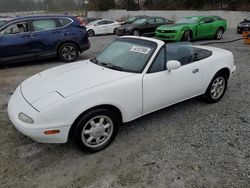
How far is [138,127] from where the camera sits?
399cm

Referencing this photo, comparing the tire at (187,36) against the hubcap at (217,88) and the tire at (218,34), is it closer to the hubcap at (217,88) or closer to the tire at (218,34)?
the tire at (218,34)

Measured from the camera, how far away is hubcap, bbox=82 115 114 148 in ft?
10.4

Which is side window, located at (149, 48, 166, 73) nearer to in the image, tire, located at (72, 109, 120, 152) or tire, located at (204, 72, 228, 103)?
tire, located at (72, 109, 120, 152)

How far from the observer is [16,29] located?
8.07 meters

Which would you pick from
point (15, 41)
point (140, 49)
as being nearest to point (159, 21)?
point (15, 41)

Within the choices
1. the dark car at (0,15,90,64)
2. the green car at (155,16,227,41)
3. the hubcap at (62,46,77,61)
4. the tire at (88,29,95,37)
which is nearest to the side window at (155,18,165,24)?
the green car at (155,16,227,41)

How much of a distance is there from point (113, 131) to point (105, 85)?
0.67 metres

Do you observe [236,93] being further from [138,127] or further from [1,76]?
[1,76]

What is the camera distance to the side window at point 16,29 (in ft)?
26.0

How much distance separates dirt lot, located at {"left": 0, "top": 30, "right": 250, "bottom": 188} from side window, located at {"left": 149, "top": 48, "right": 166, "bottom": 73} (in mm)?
956

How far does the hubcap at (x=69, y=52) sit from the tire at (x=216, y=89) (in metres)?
5.73

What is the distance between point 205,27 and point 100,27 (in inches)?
351

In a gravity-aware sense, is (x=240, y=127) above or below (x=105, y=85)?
below

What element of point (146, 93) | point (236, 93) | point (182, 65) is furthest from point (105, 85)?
point (236, 93)
